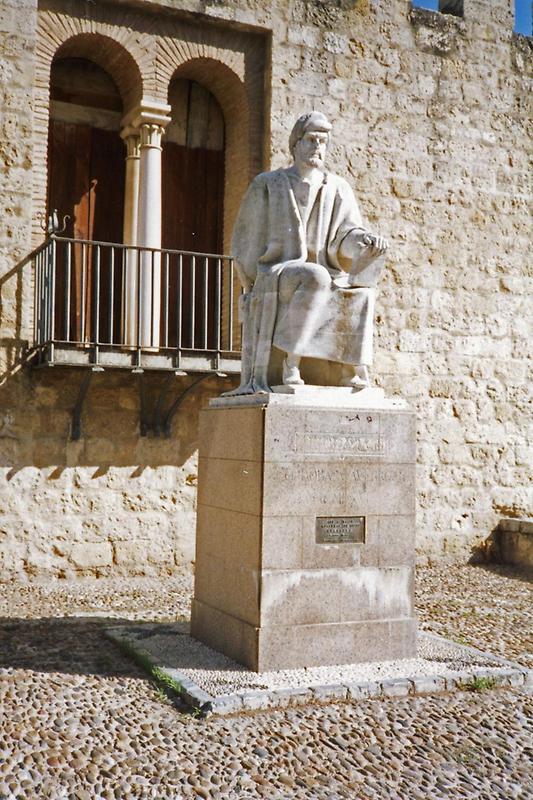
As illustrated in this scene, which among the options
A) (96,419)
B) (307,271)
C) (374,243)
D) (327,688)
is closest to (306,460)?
(307,271)

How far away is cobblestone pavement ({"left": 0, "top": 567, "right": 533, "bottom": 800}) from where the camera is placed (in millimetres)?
3223

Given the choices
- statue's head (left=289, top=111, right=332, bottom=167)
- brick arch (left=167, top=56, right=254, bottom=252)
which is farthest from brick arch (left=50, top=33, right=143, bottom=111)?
statue's head (left=289, top=111, right=332, bottom=167)

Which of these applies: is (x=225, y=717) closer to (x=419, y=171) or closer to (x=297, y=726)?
(x=297, y=726)

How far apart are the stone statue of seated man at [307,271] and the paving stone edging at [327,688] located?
1539mm

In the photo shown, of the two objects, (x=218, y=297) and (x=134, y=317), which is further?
(x=134, y=317)

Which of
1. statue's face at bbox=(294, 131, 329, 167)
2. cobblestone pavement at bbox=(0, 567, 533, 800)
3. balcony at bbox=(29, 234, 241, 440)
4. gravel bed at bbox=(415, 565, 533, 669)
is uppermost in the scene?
statue's face at bbox=(294, 131, 329, 167)

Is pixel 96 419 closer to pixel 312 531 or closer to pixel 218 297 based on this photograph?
pixel 218 297

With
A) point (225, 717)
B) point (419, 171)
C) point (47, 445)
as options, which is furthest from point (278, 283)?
point (419, 171)

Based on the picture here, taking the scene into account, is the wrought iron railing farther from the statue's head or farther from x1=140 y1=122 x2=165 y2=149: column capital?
the statue's head

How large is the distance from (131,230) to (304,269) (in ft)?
12.4

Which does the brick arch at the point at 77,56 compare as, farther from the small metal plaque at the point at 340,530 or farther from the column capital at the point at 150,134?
the small metal plaque at the point at 340,530

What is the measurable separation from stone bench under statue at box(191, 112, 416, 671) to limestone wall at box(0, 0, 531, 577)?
A: 8.93 feet

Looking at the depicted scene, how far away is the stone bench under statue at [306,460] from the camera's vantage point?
455 cm

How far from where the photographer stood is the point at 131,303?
798cm
